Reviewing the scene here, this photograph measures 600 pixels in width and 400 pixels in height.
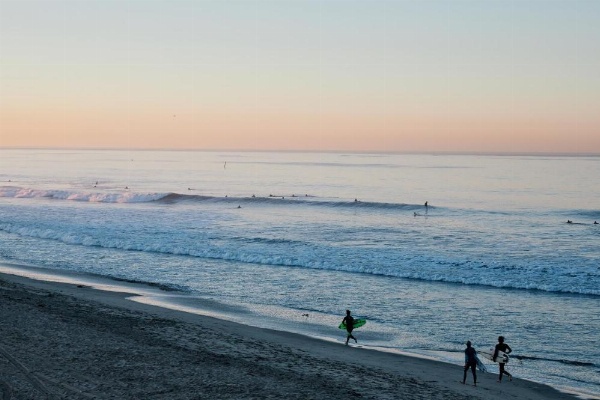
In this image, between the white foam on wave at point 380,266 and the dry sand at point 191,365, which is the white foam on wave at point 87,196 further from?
the dry sand at point 191,365

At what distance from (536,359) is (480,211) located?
45160 millimetres

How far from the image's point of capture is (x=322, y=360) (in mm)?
15312

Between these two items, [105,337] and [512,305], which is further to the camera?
[512,305]

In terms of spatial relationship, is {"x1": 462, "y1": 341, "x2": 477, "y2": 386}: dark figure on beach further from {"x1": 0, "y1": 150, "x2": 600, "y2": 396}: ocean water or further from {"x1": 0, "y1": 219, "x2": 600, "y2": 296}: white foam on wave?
{"x1": 0, "y1": 219, "x2": 600, "y2": 296}: white foam on wave

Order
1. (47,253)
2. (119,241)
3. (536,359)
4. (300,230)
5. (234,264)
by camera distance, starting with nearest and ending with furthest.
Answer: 1. (536,359)
2. (234,264)
3. (47,253)
4. (119,241)
5. (300,230)

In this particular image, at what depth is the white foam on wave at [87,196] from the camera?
74512 millimetres

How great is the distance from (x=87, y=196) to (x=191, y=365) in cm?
6597

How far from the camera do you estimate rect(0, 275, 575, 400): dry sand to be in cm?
1271

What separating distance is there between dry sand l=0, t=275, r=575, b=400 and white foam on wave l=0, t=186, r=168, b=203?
2242 inches

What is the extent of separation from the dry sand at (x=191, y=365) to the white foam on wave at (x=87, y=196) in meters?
57.0

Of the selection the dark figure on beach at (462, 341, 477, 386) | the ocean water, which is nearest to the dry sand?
the dark figure on beach at (462, 341, 477, 386)

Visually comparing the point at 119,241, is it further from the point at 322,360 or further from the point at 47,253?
the point at 322,360

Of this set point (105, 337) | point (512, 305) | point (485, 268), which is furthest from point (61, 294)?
point (485, 268)

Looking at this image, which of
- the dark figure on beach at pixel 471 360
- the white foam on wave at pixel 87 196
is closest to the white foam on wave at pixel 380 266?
the dark figure on beach at pixel 471 360
